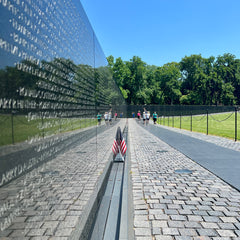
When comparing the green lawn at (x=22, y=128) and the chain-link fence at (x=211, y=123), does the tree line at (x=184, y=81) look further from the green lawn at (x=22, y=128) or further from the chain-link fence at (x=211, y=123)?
the green lawn at (x=22, y=128)

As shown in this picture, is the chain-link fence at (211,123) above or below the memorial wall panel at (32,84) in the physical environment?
below

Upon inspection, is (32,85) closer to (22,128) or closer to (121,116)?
(22,128)

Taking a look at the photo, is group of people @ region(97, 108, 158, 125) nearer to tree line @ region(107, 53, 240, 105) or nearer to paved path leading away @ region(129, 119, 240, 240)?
paved path leading away @ region(129, 119, 240, 240)

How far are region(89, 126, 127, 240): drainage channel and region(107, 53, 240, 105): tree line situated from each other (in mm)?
68576

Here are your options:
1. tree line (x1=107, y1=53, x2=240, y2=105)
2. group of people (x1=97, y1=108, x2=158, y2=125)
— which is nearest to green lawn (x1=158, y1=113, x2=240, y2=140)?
group of people (x1=97, y1=108, x2=158, y2=125)

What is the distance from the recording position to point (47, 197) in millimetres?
1326

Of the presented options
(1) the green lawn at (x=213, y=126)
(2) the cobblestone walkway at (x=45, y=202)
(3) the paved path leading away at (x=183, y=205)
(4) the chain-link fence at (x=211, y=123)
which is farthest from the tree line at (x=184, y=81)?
(2) the cobblestone walkway at (x=45, y=202)

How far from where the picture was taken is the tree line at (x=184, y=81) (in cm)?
7581

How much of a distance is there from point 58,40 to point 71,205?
1221 mm

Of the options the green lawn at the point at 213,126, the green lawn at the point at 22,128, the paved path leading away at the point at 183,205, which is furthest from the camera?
the green lawn at the point at 213,126

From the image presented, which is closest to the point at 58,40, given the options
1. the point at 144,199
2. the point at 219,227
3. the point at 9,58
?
the point at 9,58

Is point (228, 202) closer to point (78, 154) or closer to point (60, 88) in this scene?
point (78, 154)

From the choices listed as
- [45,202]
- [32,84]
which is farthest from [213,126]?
[32,84]

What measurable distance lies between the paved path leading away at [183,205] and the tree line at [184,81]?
2670 inches
